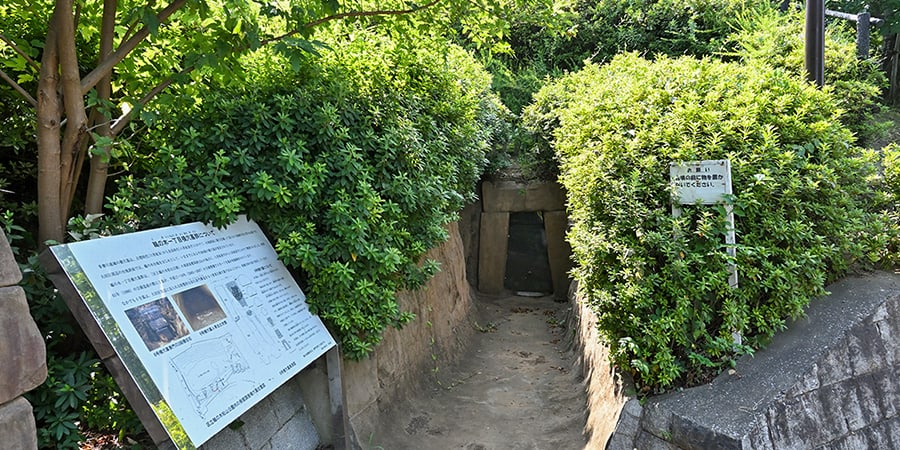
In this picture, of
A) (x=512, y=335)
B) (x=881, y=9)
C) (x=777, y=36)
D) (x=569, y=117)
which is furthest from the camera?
(x=881, y=9)

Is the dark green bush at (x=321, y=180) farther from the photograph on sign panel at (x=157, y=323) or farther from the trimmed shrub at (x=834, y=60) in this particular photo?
the trimmed shrub at (x=834, y=60)

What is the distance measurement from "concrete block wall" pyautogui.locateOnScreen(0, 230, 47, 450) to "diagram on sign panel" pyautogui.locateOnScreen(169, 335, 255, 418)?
0.59 meters

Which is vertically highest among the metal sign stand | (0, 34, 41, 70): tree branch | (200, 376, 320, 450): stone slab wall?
(0, 34, 41, 70): tree branch

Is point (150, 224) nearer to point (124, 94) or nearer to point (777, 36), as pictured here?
point (124, 94)

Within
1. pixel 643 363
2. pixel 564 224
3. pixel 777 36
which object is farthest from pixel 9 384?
pixel 777 36

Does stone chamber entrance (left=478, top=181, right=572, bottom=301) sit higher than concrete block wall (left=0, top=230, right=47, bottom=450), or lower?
lower

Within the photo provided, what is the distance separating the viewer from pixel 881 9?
1031cm

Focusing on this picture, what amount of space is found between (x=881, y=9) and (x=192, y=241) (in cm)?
1301

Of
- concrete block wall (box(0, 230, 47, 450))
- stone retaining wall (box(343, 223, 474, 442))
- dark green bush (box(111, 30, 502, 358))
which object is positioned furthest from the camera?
stone retaining wall (box(343, 223, 474, 442))

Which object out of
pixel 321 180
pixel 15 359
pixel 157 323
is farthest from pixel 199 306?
pixel 321 180

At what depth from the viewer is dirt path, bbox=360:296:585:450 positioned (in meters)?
4.41

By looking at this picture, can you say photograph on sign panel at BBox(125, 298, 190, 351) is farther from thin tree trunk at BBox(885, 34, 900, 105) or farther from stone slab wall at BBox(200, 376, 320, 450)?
thin tree trunk at BBox(885, 34, 900, 105)

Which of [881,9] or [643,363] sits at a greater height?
[881,9]

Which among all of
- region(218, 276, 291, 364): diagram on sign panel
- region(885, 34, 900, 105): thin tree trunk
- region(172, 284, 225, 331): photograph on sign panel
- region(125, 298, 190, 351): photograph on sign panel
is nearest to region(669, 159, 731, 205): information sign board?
region(218, 276, 291, 364): diagram on sign panel
